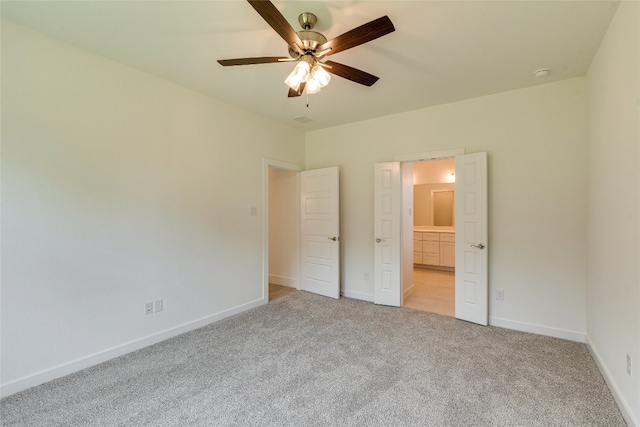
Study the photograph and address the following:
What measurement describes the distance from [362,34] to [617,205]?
2.10 m

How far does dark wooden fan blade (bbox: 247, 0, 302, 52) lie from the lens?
4.68ft

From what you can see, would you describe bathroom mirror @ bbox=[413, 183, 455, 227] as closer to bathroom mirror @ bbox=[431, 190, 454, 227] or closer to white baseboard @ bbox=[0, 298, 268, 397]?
bathroom mirror @ bbox=[431, 190, 454, 227]

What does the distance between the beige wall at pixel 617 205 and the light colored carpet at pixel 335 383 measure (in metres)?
0.33

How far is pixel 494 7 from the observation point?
189 cm

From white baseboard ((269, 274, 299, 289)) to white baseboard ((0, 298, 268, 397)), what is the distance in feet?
5.01

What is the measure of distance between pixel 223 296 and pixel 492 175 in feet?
11.7

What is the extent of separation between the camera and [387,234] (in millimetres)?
3963

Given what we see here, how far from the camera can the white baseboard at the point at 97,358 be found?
6.80ft

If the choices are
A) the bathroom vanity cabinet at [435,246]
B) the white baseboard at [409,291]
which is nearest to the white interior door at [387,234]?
the white baseboard at [409,291]

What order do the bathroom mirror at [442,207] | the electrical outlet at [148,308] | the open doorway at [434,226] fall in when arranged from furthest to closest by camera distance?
the bathroom mirror at [442,207], the open doorway at [434,226], the electrical outlet at [148,308]

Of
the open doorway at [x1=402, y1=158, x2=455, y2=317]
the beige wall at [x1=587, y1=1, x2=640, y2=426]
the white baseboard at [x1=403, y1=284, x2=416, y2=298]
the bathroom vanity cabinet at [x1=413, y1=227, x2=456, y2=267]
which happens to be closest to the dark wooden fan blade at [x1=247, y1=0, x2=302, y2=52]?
the beige wall at [x1=587, y1=1, x2=640, y2=426]

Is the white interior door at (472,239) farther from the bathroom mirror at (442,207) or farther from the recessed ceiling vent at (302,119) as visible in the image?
the bathroom mirror at (442,207)

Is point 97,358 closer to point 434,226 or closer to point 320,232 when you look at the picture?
point 320,232

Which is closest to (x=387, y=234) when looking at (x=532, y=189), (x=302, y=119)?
(x=532, y=189)
